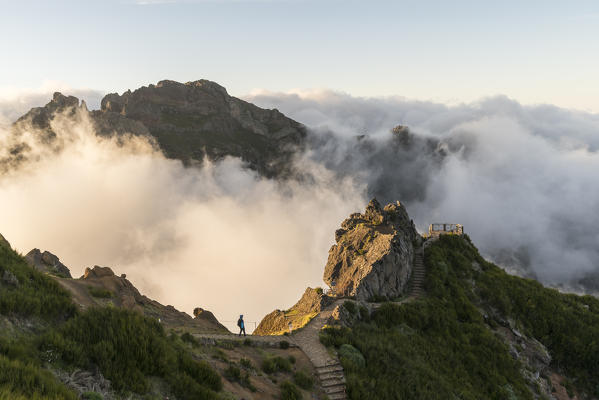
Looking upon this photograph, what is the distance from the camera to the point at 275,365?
22656mm

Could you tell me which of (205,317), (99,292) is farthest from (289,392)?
(205,317)

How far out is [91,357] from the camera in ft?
48.3

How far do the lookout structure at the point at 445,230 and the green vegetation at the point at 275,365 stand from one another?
3485 cm

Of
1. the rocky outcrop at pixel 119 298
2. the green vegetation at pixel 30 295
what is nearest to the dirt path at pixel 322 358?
the rocky outcrop at pixel 119 298

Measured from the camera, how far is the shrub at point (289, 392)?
64.3 feet

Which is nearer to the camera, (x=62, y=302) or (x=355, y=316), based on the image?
(x=62, y=302)

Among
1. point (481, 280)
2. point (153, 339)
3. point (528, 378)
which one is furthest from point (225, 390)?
point (481, 280)

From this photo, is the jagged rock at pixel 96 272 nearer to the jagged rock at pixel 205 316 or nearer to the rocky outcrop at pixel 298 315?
the jagged rock at pixel 205 316

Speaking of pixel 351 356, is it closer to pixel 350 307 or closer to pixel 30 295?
pixel 350 307

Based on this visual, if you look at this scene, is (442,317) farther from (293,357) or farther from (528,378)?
(293,357)

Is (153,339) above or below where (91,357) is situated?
above

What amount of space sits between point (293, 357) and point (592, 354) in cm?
3383

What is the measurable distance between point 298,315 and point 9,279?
79.0ft

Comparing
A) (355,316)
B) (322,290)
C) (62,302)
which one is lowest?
(62,302)
